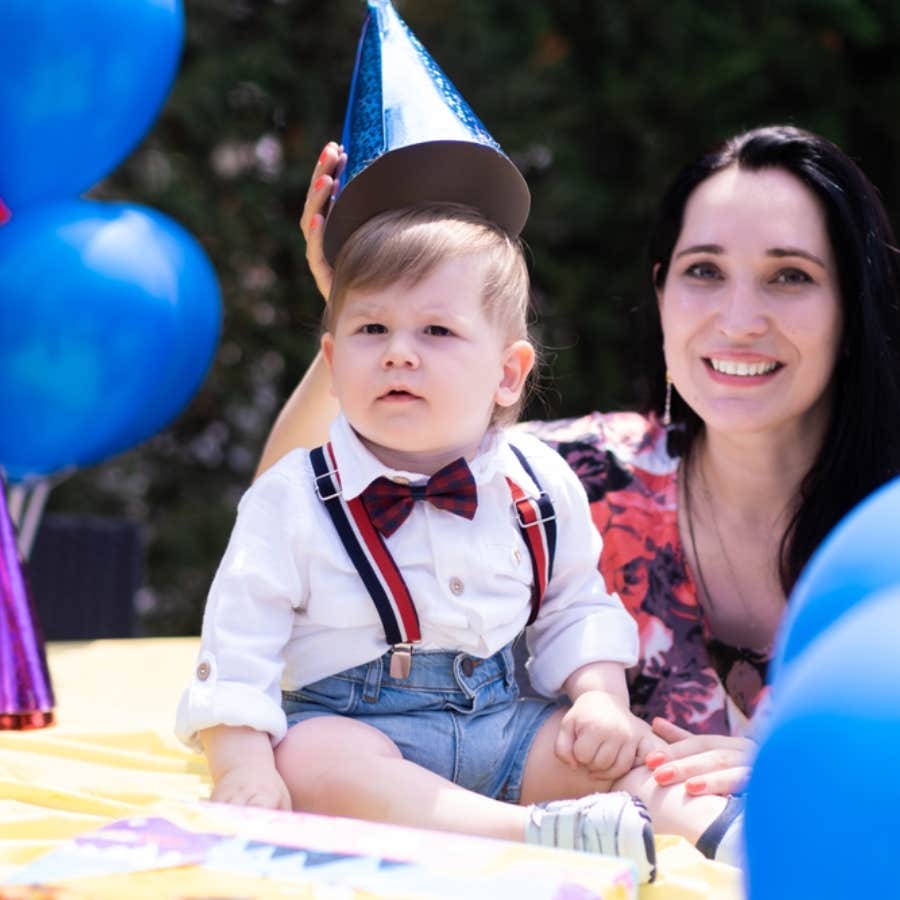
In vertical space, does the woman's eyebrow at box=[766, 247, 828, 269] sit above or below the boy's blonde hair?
above

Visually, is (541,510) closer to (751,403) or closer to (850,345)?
(751,403)

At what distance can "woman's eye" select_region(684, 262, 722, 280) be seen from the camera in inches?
69.3

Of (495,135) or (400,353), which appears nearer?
(400,353)

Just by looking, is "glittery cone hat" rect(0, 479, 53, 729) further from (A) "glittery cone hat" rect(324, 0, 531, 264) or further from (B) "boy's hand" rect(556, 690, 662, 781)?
(B) "boy's hand" rect(556, 690, 662, 781)

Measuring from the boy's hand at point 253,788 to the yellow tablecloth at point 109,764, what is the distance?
4cm

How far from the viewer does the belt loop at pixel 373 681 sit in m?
1.37

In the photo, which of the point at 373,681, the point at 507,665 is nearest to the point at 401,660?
the point at 373,681

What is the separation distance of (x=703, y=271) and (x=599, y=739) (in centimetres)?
67

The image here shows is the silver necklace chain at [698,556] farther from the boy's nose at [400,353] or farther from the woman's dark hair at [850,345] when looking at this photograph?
the boy's nose at [400,353]

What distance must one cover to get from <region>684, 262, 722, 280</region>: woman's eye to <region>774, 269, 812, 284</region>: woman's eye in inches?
2.9

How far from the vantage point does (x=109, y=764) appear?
161 cm

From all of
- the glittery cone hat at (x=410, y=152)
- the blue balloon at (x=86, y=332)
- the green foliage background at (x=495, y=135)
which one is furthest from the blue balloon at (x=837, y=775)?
the green foliage background at (x=495, y=135)

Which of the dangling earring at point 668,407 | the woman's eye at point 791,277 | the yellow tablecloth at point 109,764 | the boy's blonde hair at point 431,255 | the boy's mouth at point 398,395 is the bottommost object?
the yellow tablecloth at point 109,764

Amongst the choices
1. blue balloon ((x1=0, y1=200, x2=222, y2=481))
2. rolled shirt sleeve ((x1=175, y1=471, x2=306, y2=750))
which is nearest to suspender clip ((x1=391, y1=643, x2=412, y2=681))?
rolled shirt sleeve ((x1=175, y1=471, x2=306, y2=750))
